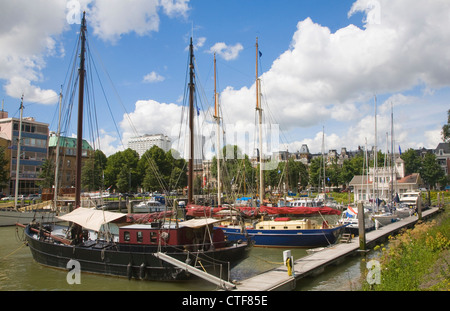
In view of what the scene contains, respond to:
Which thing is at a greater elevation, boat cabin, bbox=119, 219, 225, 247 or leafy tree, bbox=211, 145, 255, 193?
leafy tree, bbox=211, 145, 255, 193

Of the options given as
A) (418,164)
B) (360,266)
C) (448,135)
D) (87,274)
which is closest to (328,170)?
(418,164)

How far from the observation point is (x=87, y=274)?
2055cm

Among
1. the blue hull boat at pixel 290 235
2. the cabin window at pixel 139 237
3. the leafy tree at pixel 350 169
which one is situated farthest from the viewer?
the leafy tree at pixel 350 169

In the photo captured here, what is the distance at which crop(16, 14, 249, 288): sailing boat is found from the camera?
18484 millimetres

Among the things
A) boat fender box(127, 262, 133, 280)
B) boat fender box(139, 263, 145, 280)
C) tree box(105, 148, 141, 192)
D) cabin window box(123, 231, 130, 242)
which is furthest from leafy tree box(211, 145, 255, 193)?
boat fender box(139, 263, 145, 280)

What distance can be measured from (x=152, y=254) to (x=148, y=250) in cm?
129

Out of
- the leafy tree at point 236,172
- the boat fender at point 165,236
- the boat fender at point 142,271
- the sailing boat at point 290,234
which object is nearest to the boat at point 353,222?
the sailing boat at point 290,234

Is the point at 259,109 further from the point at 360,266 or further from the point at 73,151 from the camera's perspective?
the point at 73,151

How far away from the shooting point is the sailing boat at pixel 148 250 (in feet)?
60.6

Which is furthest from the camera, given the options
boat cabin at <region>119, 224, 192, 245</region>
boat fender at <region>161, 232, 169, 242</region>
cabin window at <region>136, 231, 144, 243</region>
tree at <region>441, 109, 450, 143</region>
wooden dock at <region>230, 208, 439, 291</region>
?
tree at <region>441, 109, 450, 143</region>

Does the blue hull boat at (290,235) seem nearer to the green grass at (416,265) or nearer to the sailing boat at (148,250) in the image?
the green grass at (416,265)

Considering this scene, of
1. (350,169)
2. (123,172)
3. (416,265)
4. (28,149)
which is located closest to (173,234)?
(416,265)

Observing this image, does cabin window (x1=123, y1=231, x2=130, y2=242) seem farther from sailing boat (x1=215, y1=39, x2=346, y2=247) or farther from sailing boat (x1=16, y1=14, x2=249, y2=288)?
sailing boat (x1=215, y1=39, x2=346, y2=247)
